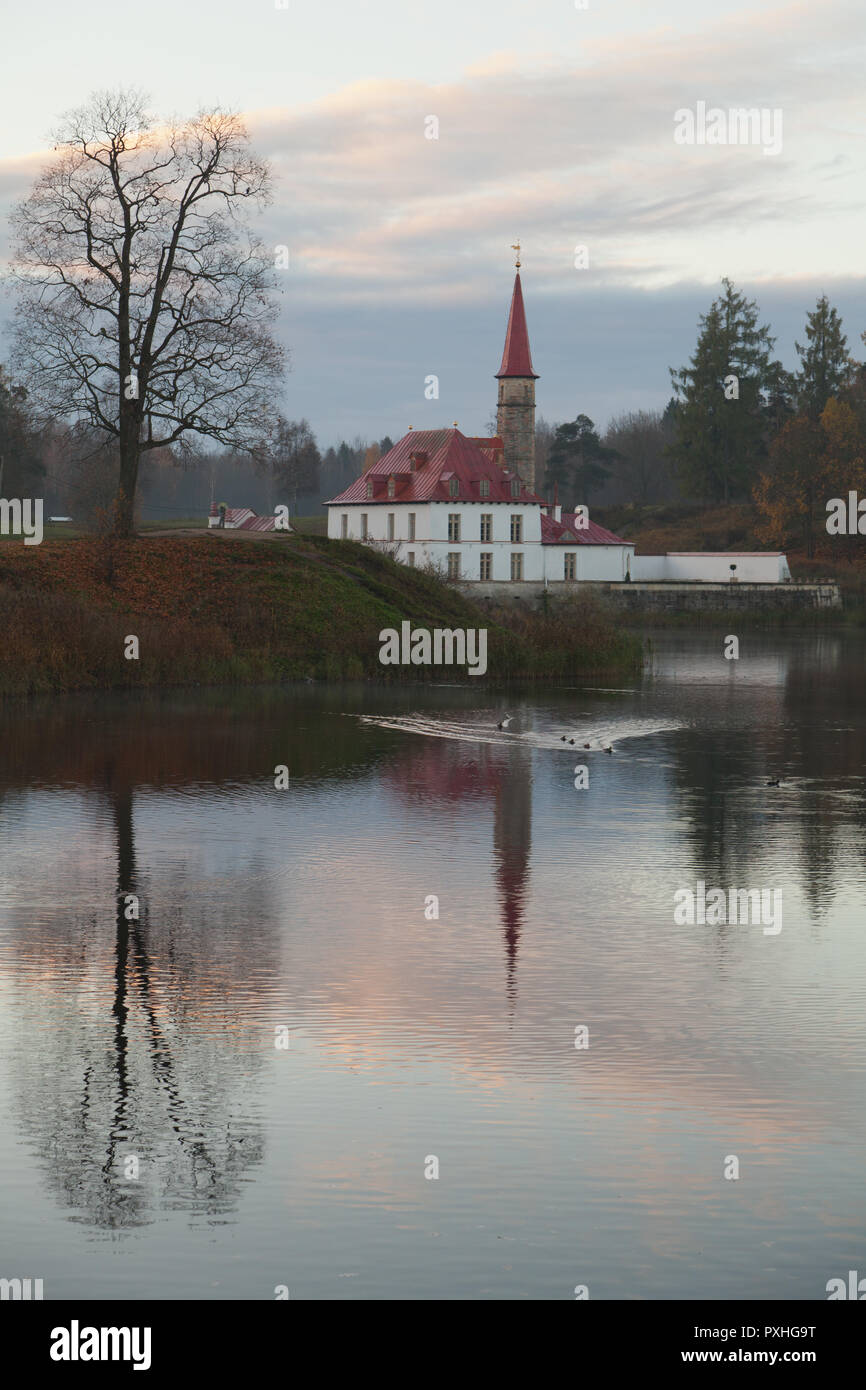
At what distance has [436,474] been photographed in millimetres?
99375

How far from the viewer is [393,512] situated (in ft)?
329

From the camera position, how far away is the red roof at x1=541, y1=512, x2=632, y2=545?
105500mm

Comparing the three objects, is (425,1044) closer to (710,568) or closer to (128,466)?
(128,466)

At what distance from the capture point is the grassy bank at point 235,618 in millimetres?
42406

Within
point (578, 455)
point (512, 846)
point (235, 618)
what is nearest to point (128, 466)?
point (235, 618)

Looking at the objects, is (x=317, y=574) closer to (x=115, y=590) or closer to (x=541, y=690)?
(x=115, y=590)

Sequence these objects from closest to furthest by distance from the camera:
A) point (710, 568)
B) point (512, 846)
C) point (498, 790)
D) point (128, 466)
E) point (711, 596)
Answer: point (512, 846), point (498, 790), point (128, 466), point (711, 596), point (710, 568)

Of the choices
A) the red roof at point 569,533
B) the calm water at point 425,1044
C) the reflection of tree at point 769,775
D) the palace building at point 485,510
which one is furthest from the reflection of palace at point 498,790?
the red roof at point 569,533

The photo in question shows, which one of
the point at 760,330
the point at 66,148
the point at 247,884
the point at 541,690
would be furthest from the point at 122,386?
the point at 760,330

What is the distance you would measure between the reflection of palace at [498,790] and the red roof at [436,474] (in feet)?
221

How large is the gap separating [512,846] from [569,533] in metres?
87.5

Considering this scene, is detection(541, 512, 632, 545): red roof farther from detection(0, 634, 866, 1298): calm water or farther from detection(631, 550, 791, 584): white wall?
detection(0, 634, 866, 1298): calm water

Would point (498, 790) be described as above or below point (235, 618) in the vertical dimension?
below
